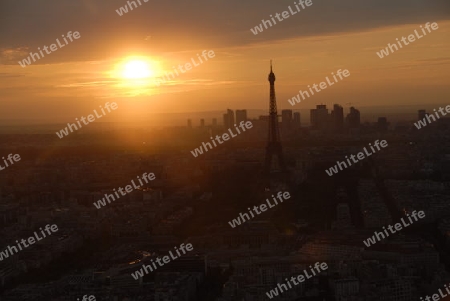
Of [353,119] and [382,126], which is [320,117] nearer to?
[353,119]

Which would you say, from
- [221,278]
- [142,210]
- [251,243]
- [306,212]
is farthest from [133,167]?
[221,278]

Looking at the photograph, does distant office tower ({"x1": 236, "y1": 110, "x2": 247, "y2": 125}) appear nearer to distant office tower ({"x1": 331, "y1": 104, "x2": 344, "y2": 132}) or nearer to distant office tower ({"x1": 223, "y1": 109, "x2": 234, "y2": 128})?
distant office tower ({"x1": 223, "y1": 109, "x2": 234, "y2": 128})

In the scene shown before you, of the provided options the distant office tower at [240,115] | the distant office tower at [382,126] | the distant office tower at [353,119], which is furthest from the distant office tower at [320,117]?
the distant office tower at [240,115]

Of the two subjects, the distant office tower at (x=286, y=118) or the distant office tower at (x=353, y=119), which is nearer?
the distant office tower at (x=286, y=118)

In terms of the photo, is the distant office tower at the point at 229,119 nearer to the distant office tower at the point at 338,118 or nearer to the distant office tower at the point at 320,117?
the distant office tower at the point at 320,117

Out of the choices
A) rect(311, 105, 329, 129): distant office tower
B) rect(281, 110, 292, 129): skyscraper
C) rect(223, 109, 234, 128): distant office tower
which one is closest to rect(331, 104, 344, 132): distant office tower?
rect(311, 105, 329, 129): distant office tower

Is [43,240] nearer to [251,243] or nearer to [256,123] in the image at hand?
[251,243]

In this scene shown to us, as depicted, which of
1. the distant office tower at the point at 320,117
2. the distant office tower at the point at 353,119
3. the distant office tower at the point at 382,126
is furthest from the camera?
the distant office tower at the point at 320,117
